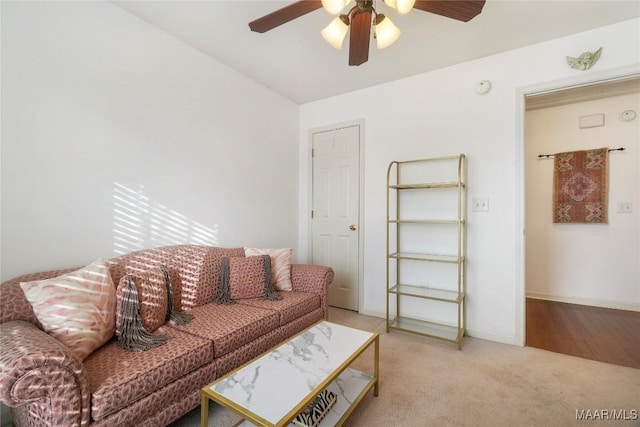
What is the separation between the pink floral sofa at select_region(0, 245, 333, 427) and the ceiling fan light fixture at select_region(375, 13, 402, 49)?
1892mm

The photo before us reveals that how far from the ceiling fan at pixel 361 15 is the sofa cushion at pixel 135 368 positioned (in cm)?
179

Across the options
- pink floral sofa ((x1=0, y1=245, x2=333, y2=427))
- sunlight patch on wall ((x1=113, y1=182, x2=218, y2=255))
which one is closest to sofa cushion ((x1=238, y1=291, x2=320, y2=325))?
pink floral sofa ((x1=0, y1=245, x2=333, y2=427))

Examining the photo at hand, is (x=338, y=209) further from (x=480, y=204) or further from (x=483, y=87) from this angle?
(x=483, y=87)

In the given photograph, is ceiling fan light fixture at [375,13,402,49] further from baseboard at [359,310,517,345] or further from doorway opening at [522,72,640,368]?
baseboard at [359,310,517,345]

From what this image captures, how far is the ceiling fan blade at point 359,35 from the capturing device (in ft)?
5.16

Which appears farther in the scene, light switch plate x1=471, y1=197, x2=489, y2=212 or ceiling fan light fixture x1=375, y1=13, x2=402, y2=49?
light switch plate x1=471, y1=197, x2=489, y2=212

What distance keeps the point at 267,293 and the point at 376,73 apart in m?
2.34

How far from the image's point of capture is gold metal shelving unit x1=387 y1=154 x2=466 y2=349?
8.39 feet

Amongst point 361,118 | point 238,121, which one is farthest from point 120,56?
point 361,118

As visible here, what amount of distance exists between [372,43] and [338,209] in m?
1.73

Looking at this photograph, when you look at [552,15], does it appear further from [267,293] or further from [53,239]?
[53,239]

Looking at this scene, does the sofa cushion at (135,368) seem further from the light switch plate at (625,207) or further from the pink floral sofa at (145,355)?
the light switch plate at (625,207)

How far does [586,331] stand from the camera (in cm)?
273

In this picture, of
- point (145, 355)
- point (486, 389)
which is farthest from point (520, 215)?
point (145, 355)
